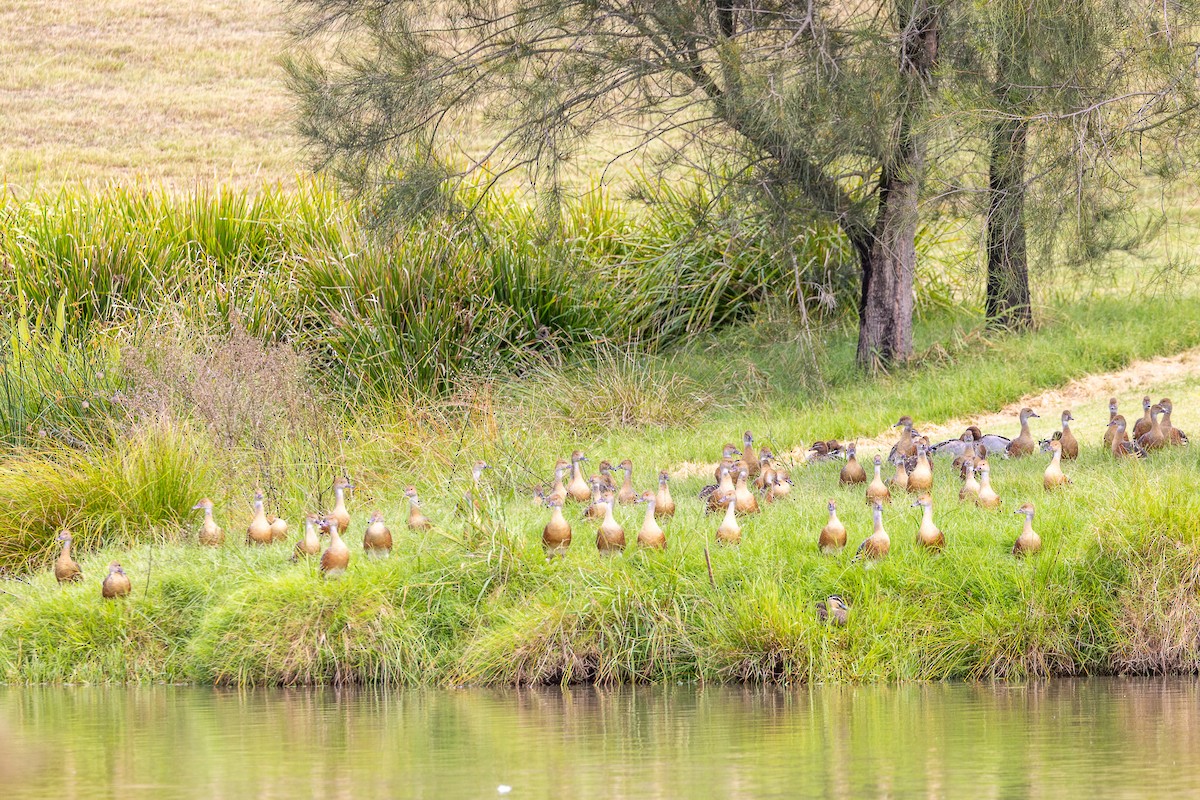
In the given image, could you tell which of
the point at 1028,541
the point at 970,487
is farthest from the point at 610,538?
the point at 970,487

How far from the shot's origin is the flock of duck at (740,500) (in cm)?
1029

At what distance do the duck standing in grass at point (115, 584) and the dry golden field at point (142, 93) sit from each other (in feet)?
69.5

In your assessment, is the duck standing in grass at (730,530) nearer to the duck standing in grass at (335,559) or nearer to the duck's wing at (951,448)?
the duck standing in grass at (335,559)

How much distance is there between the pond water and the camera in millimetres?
6965

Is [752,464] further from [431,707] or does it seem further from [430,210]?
[430,210]

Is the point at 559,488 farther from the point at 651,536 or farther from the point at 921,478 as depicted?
the point at 921,478

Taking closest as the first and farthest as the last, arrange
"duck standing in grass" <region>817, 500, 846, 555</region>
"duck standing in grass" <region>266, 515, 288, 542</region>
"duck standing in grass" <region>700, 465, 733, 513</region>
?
1. "duck standing in grass" <region>817, 500, 846, 555</region>
2. "duck standing in grass" <region>700, 465, 733, 513</region>
3. "duck standing in grass" <region>266, 515, 288, 542</region>

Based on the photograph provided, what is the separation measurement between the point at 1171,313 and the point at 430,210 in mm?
8831

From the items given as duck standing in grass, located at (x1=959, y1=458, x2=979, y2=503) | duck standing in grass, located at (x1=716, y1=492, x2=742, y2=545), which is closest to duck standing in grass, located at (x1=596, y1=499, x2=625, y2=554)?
duck standing in grass, located at (x1=716, y1=492, x2=742, y2=545)

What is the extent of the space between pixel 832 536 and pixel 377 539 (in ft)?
9.58

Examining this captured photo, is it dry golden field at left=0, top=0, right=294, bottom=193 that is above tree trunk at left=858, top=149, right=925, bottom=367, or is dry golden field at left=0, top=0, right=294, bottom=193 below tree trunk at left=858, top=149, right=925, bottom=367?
above

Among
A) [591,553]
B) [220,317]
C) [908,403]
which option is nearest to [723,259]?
[908,403]

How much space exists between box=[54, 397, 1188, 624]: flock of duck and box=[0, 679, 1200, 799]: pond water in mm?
994

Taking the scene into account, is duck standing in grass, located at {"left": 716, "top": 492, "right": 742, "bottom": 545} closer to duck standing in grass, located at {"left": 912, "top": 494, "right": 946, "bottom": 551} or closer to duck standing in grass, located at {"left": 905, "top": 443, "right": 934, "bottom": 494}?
duck standing in grass, located at {"left": 912, "top": 494, "right": 946, "bottom": 551}
